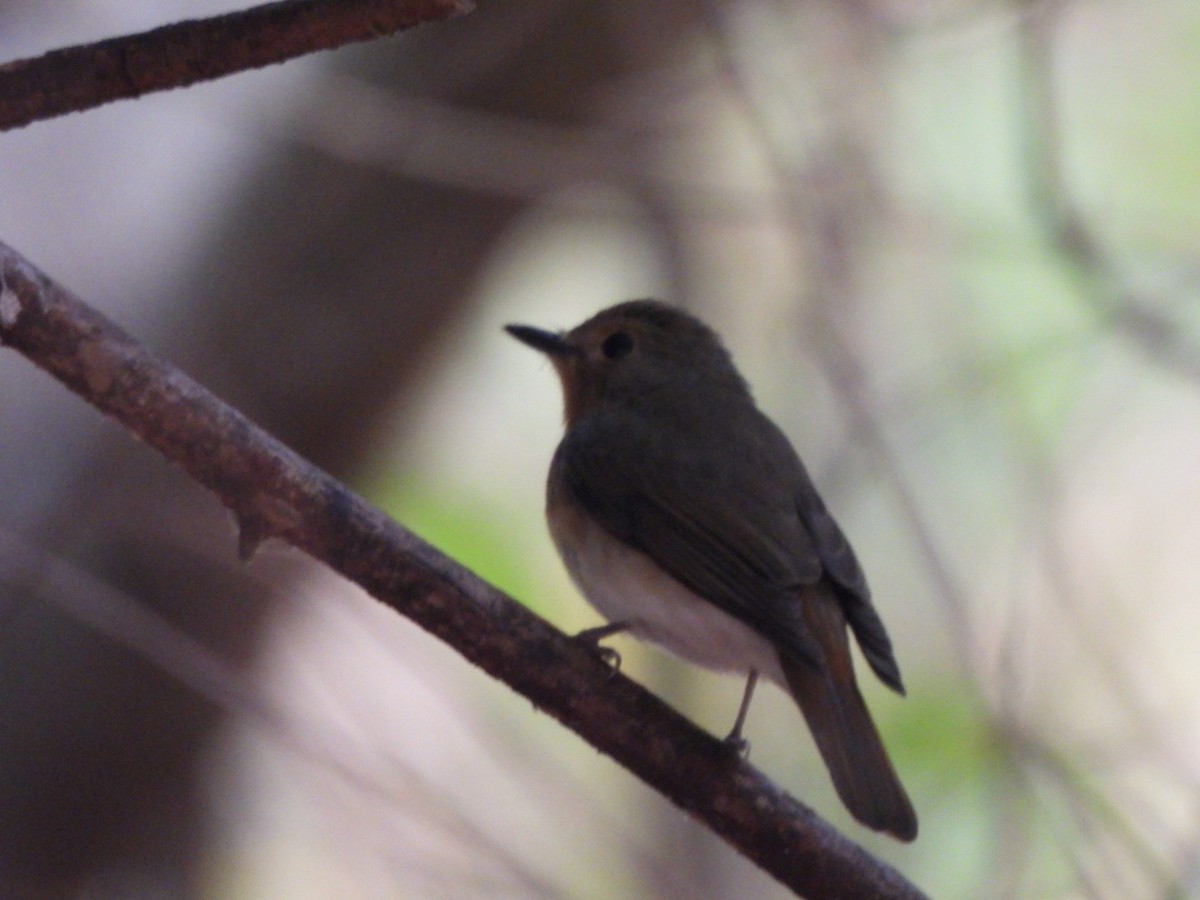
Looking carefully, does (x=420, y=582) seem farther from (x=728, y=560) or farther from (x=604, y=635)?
(x=728, y=560)

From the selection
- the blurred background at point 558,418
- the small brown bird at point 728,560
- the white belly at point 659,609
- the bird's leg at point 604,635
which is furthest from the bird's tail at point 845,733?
the blurred background at point 558,418

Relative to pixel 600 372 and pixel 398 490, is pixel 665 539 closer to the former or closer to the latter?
pixel 600 372

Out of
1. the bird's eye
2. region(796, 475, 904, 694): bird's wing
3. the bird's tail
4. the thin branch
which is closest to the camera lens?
the thin branch

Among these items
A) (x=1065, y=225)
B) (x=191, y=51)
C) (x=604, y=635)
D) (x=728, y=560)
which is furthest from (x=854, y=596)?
(x=191, y=51)

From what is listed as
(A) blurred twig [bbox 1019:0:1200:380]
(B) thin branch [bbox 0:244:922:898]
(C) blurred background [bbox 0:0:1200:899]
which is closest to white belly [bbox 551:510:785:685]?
(B) thin branch [bbox 0:244:922:898]

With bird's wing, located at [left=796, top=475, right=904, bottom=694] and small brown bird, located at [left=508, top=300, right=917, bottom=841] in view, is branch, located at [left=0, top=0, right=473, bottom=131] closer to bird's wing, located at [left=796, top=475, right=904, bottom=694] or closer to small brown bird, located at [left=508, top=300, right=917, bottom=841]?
small brown bird, located at [left=508, top=300, right=917, bottom=841]

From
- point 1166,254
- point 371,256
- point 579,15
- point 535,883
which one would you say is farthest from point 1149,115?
point 535,883

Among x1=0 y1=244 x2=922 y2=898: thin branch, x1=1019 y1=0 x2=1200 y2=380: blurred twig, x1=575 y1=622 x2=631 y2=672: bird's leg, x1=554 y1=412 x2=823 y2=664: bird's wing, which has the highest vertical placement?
x1=1019 y1=0 x2=1200 y2=380: blurred twig

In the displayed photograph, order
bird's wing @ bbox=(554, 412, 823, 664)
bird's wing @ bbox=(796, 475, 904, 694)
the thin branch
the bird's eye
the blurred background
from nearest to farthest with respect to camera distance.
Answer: the thin branch
bird's wing @ bbox=(554, 412, 823, 664)
bird's wing @ bbox=(796, 475, 904, 694)
the blurred background
the bird's eye
